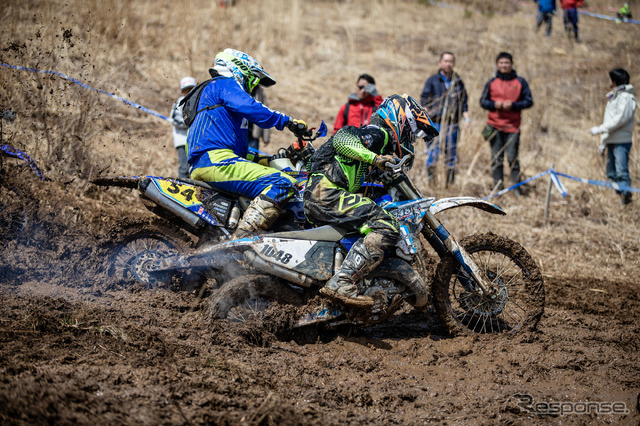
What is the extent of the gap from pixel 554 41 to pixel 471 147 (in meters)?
10.2

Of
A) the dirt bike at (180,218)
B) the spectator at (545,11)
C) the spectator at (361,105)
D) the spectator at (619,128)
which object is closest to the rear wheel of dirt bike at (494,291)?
the dirt bike at (180,218)

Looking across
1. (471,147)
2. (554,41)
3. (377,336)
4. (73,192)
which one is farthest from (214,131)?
(554,41)

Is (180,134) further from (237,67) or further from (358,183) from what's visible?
(358,183)

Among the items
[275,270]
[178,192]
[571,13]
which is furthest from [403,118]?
[571,13]

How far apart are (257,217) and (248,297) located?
2.25ft

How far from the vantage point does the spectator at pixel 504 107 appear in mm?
9656

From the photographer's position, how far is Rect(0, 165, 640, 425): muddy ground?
341 cm

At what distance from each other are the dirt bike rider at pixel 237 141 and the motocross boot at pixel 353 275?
0.77 meters

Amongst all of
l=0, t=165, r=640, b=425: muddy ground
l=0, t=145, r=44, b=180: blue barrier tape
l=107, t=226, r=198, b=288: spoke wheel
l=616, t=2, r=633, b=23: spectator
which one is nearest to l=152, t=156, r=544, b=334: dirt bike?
l=107, t=226, r=198, b=288: spoke wheel

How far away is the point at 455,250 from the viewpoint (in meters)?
5.12

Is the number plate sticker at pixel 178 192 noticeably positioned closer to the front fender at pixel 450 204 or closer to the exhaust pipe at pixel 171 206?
the exhaust pipe at pixel 171 206

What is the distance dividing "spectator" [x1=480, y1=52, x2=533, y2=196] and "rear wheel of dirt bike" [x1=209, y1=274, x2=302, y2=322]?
18.9 feet

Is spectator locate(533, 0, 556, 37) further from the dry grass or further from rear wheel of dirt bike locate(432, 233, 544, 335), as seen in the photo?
rear wheel of dirt bike locate(432, 233, 544, 335)

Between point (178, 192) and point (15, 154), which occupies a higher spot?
point (15, 154)
